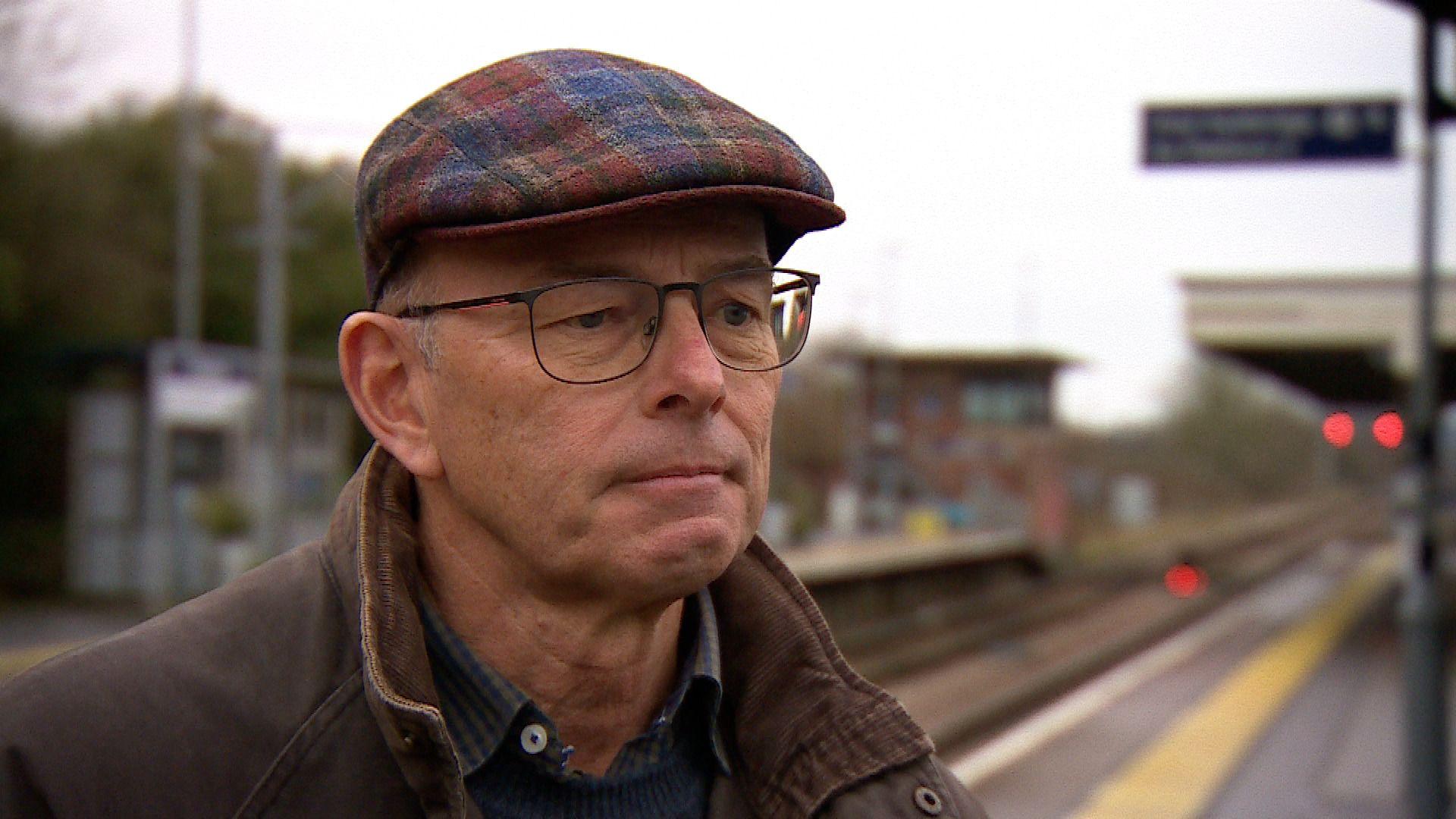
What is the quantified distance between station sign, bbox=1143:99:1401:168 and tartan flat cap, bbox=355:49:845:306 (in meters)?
6.31

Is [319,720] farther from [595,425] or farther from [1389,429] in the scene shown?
[1389,429]

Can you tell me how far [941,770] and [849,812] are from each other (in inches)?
6.5

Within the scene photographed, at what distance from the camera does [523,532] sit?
1.59 metres

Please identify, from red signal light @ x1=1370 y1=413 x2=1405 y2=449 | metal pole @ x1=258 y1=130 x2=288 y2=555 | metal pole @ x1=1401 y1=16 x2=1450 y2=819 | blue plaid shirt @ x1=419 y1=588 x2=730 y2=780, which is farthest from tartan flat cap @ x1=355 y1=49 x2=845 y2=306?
metal pole @ x1=258 y1=130 x2=288 y2=555

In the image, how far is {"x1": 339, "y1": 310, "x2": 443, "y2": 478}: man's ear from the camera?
1659mm

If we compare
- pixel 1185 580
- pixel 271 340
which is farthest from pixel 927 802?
pixel 1185 580

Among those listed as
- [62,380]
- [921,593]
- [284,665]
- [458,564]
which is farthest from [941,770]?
[62,380]

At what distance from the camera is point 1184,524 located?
5262 cm

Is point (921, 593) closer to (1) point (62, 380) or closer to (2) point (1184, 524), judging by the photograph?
(1) point (62, 380)

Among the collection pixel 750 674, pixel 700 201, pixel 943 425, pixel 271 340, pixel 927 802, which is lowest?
pixel 943 425

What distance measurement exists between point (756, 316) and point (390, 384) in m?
0.45

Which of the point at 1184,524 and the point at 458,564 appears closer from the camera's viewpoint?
the point at 458,564

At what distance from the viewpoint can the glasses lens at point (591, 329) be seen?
1552 mm

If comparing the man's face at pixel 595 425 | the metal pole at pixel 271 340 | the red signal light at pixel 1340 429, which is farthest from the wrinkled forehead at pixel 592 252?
the metal pole at pixel 271 340
